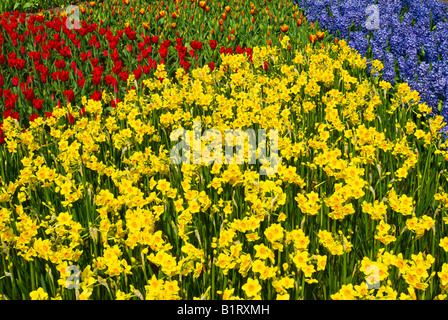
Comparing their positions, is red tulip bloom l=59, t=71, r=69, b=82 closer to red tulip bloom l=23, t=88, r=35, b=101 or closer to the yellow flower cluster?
red tulip bloom l=23, t=88, r=35, b=101

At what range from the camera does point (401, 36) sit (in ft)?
21.8

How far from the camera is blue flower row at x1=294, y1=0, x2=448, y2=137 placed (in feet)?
17.4

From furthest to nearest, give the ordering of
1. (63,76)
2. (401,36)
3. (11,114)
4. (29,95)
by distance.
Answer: (401,36) < (63,76) < (29,95) < (11,114)

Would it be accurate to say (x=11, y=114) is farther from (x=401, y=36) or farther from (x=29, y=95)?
(x=401, y=36)

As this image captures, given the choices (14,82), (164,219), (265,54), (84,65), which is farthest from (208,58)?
(164,219)

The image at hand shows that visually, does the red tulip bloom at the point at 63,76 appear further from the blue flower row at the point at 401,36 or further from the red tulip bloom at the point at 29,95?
the blue flower row at the point at 401,36

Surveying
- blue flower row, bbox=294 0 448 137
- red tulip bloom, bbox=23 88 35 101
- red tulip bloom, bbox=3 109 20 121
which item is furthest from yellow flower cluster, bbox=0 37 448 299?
red tulip bloom, bbox=23 88 35 101

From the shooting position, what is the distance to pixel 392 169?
3.81 meters

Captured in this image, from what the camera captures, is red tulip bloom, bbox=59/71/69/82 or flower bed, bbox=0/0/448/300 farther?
red tulip bloom, bbox=59/71/69/82

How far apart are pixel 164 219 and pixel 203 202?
1.46 ft

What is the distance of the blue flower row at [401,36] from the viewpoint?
529 cm

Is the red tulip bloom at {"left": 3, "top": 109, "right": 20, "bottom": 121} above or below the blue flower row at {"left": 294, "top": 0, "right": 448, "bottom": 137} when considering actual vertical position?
below

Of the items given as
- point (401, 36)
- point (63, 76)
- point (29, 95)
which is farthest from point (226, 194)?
point (401, 36)

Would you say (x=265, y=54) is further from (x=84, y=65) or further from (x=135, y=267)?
(x=135, y=267)
